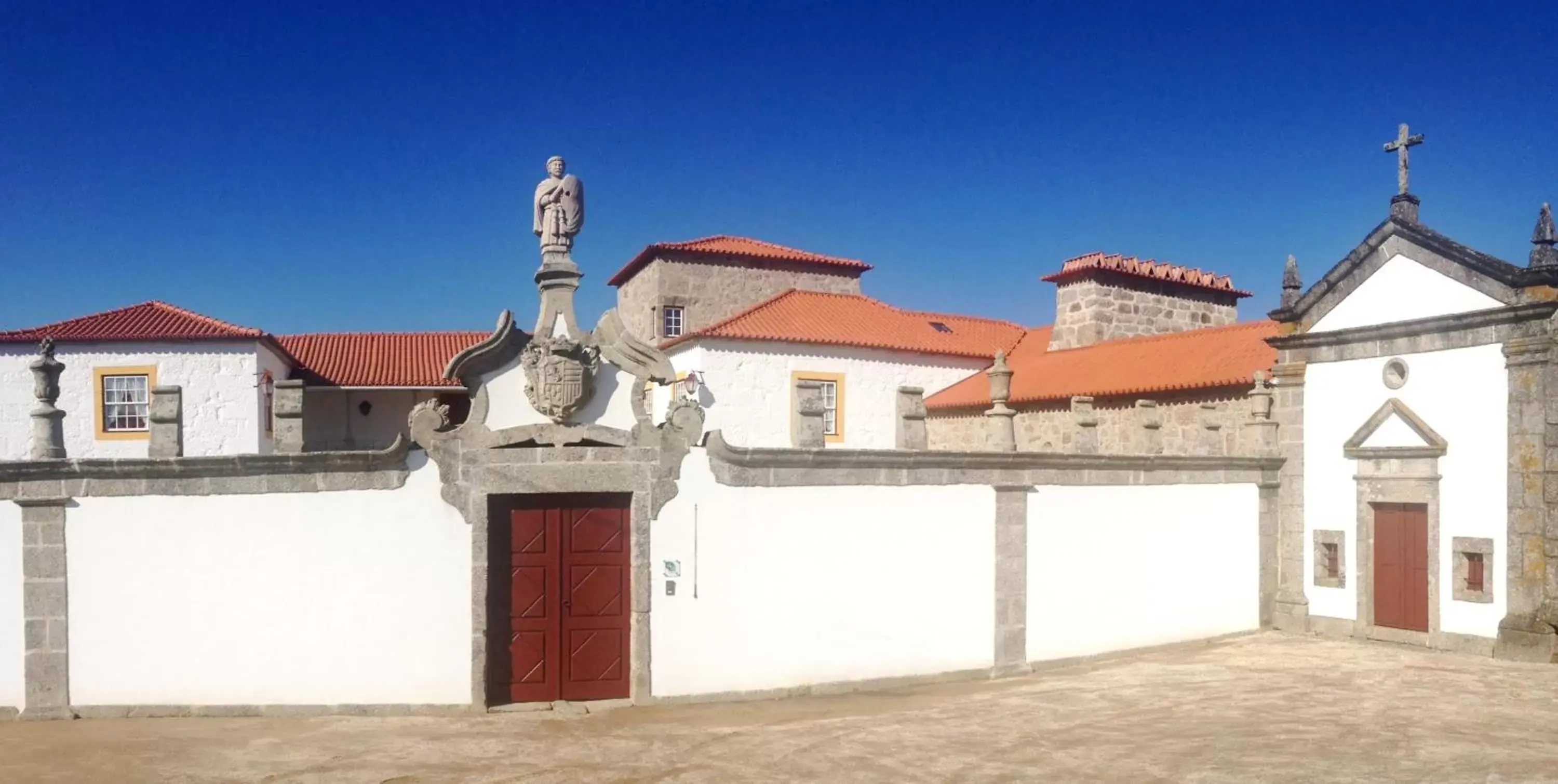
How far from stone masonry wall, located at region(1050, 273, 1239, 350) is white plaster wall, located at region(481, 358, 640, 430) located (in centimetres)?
1549

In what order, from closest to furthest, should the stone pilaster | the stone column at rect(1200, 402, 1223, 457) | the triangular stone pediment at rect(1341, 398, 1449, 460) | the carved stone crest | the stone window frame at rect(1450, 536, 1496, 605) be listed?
the carved stone crest → the stone pilaster → the stone window frame at rect(1450, 536, 1496, 605) → the triangular stone pediment at rect(1341, 398, 1449, 460) → the stone column at rect(1200, 402, 1223, 457)

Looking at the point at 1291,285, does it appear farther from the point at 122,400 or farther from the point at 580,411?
the point at 122,400

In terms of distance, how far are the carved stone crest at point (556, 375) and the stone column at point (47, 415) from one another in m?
4.14

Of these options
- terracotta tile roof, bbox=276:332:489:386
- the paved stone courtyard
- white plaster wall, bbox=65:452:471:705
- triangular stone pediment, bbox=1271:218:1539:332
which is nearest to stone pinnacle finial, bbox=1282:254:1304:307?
triangular stone pediment, bbox=1271:218:1539:332

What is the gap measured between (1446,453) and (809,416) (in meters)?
8.34

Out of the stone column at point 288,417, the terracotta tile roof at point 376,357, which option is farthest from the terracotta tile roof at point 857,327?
the stone column at point 288,417

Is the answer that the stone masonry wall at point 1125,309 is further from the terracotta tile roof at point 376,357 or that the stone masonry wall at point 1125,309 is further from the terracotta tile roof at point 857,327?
the terracotta tile roof at point 376,357

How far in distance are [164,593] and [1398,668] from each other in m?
12.9

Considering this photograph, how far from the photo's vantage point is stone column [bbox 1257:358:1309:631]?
1483cm

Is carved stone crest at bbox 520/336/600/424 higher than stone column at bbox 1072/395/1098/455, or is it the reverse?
carved stone crest at bbox 520/336/600/424

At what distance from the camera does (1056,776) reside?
26.5 feet

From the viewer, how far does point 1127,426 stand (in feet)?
61.0

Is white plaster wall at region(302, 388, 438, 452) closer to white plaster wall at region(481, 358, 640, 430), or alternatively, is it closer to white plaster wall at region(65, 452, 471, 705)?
white plaster wall at region(65, 452, 471, 705)

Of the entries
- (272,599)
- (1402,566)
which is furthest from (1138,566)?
(272,599)
